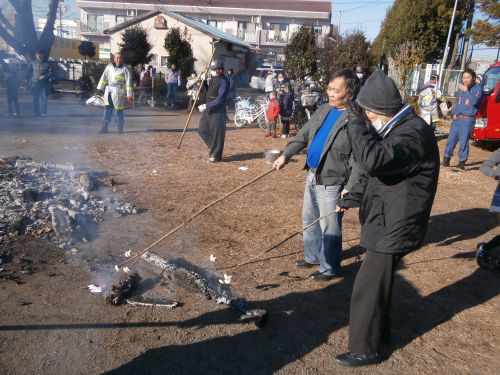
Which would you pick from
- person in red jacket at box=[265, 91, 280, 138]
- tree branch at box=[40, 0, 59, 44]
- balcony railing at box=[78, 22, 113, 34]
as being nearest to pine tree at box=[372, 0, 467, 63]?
person in red jacket at box=[265, 91, 280, 138]

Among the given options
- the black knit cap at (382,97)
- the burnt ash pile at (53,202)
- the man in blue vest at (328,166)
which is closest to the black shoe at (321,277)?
the man in blue vest at (328,166)

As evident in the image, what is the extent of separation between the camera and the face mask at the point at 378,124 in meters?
2.87

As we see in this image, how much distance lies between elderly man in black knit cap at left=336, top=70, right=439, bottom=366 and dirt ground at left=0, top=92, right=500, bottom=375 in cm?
46

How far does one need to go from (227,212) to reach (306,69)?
38.6 feet

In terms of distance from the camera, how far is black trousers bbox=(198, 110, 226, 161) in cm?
870

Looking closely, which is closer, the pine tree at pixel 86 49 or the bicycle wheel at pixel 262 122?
the bicycle wheel at pixel 262 122

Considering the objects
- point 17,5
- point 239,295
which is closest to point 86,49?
point 17,5

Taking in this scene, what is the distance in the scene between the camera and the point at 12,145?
8.84 meters

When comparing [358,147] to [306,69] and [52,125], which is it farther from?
[306,69]

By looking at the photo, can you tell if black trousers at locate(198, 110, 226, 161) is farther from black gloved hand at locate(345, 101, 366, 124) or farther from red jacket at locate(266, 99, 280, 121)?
black gloved hand at locate(345, 101, 366, 124)

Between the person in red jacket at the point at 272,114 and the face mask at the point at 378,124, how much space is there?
995cm

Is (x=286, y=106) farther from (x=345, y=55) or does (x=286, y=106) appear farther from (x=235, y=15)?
(x=235, y=15)

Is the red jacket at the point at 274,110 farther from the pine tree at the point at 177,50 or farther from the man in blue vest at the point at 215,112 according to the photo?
the pine tree at the point at 177,50

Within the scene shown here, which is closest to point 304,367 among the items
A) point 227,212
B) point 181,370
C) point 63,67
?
point 181,370
